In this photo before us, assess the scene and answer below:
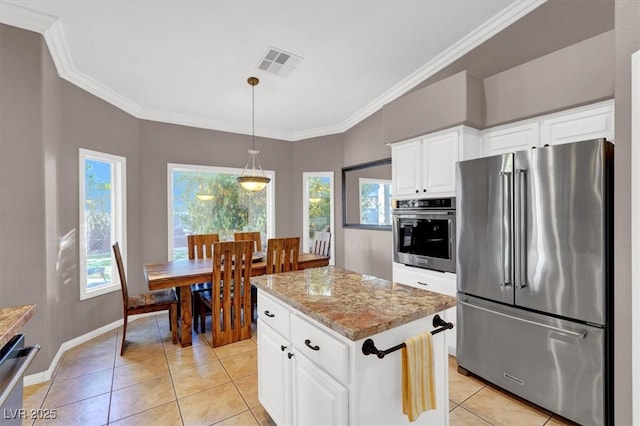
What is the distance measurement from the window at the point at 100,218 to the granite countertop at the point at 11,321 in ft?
8.02

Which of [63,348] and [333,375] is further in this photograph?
[63,348]

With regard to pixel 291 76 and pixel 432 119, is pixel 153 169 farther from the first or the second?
pixel 432 119

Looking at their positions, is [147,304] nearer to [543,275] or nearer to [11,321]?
[11,321]

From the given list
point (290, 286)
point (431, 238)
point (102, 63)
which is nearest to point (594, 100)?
point (431, 238)

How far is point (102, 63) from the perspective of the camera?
9.95 ft

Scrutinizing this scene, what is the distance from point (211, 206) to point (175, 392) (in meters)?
2.95

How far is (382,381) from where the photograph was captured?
50.6 inches

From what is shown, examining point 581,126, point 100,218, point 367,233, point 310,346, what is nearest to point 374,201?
point 367,233

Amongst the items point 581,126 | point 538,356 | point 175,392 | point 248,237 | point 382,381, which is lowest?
point 175,392

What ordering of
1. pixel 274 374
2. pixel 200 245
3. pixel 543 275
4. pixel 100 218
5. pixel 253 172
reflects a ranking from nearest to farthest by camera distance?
pixel 274 374
pixel 543 275
pixel 100 218
pixel 253 172
pixel 200 245

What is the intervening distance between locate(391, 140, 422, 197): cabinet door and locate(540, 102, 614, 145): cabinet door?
103 centimetres

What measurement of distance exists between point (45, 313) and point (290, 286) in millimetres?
2296

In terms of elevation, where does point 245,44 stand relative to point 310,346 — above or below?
above

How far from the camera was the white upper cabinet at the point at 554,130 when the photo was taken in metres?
2.11
